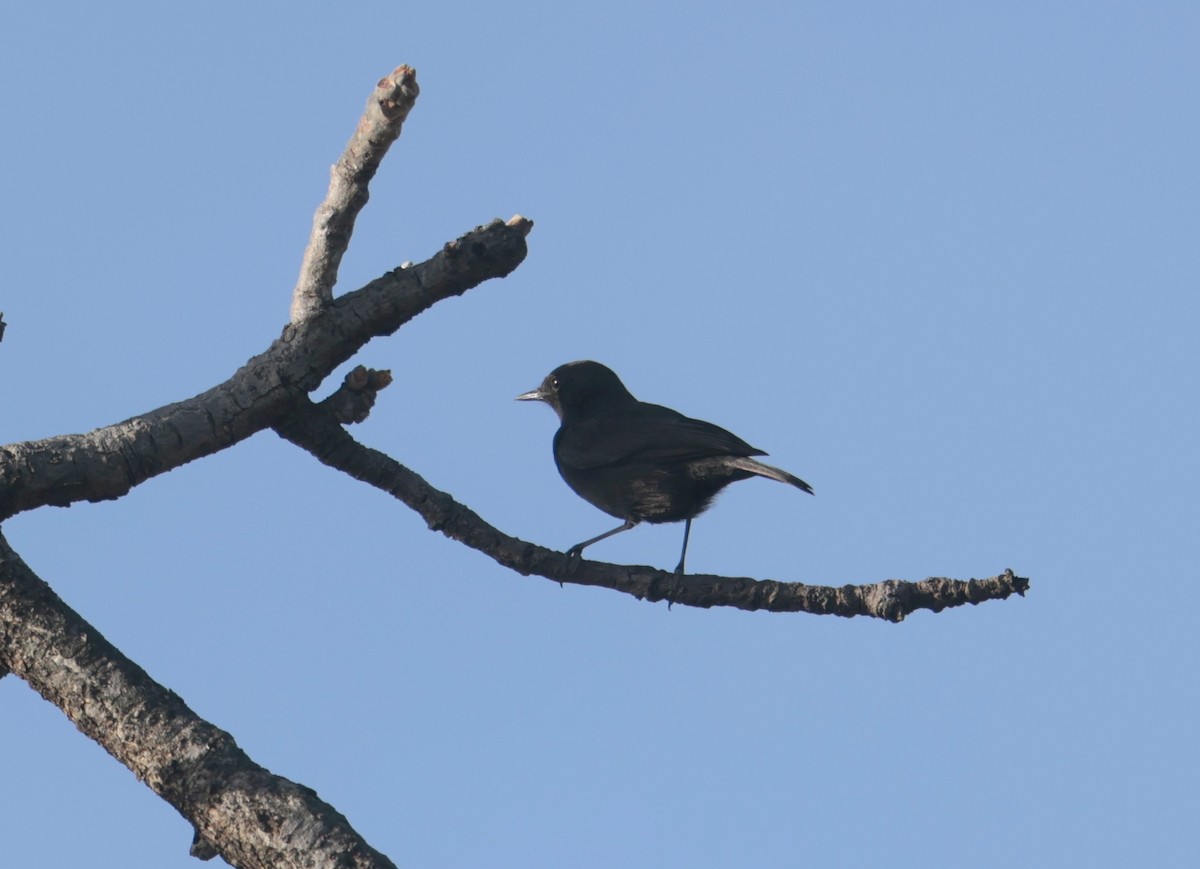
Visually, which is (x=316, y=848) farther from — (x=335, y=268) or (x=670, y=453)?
(x=670, y=453)

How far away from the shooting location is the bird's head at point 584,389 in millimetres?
9586

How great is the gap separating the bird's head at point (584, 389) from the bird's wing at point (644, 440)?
0.55 metres

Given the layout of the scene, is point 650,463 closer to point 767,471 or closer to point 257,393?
point 767,471

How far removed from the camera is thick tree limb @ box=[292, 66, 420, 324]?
4352 millimetres

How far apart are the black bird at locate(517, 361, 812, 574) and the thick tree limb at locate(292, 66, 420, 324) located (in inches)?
113

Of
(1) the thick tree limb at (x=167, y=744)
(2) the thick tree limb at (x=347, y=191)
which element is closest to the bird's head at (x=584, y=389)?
(2) the thick tree limb at (x=347, y=191)

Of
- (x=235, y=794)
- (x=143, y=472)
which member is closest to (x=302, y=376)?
(x=143, y=472)

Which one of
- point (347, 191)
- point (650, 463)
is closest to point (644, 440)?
point (650, 463)

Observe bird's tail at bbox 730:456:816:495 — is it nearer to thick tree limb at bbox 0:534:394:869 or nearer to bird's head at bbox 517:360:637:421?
bird's head at bbox 517:360:637:421

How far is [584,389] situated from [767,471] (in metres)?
2.89

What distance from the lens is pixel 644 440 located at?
809cm

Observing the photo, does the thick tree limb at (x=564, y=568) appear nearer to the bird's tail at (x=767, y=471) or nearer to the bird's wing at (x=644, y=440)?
the bird's tail at (x=767, y=471)

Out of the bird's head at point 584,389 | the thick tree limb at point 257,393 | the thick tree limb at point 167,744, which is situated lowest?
the thick tree limb at point 167,744

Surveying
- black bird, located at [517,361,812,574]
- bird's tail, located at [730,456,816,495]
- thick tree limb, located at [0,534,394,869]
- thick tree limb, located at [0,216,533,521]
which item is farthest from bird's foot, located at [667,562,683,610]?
thick tree limb, located at [0,534,394,869]
